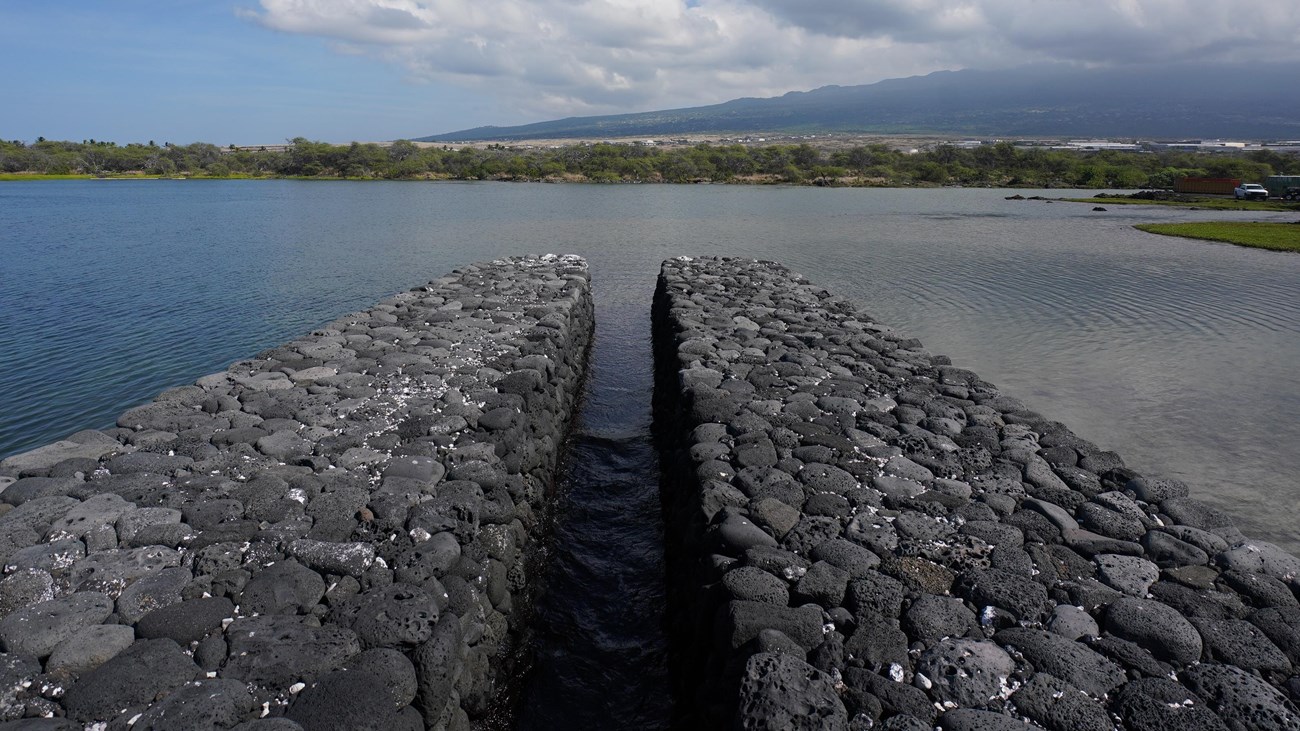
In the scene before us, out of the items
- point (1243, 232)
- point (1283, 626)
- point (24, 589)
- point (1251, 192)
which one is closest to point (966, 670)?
point (1283, 626)

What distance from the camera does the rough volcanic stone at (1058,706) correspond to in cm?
333

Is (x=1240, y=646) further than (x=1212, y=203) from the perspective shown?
No

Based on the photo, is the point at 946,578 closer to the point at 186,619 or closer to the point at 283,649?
the point at 283,649

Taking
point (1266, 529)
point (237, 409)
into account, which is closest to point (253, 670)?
point (237, 409)

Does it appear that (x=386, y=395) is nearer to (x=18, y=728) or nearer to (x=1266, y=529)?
(x=18, y=728)

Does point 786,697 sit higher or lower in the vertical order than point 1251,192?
lower

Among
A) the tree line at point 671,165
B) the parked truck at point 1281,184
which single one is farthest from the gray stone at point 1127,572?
the tree line at point 671,165

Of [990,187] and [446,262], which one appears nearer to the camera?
[446,262]

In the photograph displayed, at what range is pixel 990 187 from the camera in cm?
6831

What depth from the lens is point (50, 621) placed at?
3.73 metres

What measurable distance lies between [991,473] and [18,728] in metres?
6.37

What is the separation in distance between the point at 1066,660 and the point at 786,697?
5.17ft

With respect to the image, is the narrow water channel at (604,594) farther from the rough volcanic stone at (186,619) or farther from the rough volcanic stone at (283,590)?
the rough volcanic stone at (186,619)

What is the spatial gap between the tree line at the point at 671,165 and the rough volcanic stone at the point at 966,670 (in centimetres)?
6874
